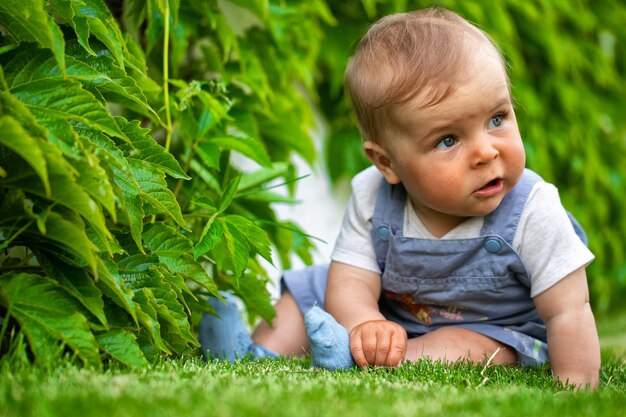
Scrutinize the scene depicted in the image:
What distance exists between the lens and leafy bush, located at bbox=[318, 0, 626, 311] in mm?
3422

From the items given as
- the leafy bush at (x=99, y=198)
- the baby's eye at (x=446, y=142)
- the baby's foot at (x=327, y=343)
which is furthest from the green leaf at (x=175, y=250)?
the baby's eye at (x=446, y=142)

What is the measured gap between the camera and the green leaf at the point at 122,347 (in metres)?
1.48

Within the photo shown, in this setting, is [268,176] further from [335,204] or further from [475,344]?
[335,204]

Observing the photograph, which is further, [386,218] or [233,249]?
[386,218]

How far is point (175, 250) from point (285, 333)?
0.63 m

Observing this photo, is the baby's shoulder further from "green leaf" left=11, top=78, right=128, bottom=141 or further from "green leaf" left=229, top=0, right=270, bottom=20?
"green leaf" left=11, top=78, right=128, bottom=141

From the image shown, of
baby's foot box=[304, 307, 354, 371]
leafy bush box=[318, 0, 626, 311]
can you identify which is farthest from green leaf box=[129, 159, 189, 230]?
leafy bush box=[318, 0, 626, 311]

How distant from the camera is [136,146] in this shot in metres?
1.62

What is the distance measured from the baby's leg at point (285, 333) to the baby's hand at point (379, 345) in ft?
1.33

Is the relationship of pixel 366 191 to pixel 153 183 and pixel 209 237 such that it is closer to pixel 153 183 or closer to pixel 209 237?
pixel 209 237

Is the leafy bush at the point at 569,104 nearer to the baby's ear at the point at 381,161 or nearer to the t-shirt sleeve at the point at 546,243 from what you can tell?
the baby's ear at the point at 381,161

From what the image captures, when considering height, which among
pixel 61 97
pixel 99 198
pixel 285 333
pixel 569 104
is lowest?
pixel 285 333

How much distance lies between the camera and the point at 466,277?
203 cm

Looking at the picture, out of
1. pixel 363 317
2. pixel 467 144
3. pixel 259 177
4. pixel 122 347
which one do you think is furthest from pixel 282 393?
pixel 259 177
